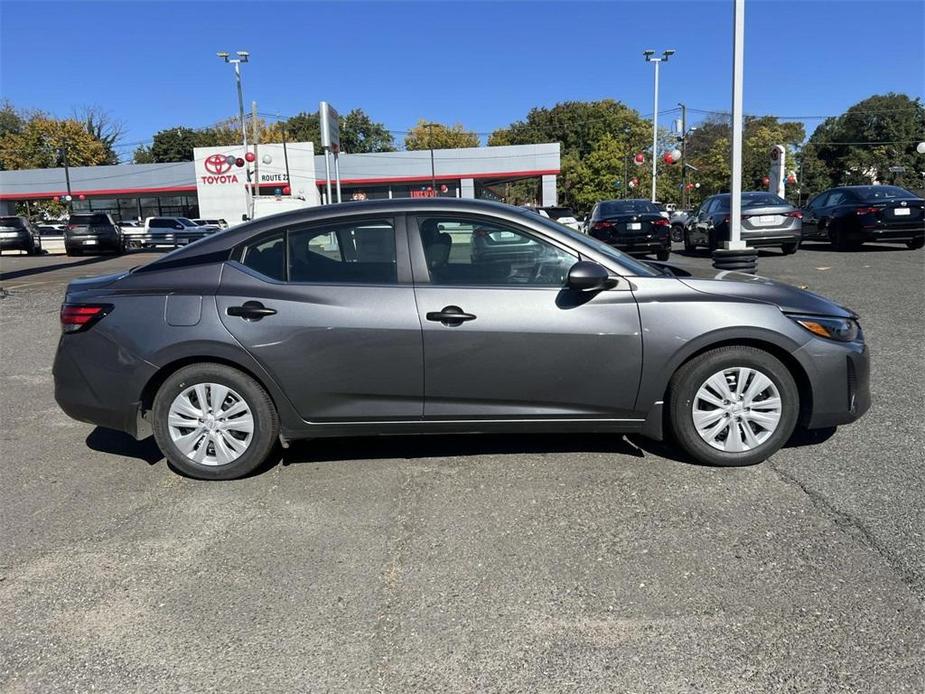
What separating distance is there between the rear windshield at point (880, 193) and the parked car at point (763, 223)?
1503 mm

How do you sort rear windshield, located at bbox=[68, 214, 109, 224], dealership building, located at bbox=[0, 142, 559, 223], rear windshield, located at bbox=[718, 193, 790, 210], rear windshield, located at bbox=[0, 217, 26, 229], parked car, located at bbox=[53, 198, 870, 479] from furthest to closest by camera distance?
dealership building, located at bbox=[0, 142, 559, 223]
rear windshield, located at bbox=[0, 217, 26, 229]
rear windshield, located at bbox=[68, 214, 109, 224]
rear windshield, located at bbox=[718, 193, 790, 210]
parked car, located at bbox=[53, 198, 870, 479]

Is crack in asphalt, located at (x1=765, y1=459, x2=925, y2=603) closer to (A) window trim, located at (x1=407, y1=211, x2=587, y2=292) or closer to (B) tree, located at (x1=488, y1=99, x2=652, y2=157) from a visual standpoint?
→ (A) window trim, located at (x1=407, y1=211, x2=587, y2=292)

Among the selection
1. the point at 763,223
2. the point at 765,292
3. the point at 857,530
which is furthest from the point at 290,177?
the point at 857,530

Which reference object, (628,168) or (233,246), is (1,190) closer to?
(628,168)

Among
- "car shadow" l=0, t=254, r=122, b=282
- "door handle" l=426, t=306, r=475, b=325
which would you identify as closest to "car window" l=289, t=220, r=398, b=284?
"door handle" l=426, t=306, r=475, b=325

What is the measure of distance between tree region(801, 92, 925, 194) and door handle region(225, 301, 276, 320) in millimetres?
83202

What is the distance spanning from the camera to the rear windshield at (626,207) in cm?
1662

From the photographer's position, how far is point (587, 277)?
12.6 feet

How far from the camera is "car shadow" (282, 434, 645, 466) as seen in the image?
447 centimetres

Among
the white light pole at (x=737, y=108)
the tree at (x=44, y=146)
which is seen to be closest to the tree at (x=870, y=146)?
the white light pole at (x=737, y=108)

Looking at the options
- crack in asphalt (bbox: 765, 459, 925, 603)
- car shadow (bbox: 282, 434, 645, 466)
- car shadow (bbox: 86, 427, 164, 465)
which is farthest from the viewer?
car shadow (bbox: 86, 427, 164, 465)

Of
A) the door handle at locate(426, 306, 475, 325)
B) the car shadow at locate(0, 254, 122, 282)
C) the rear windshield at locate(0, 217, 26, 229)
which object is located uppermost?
the rear windshield at locate(0, 217, 26, 229)

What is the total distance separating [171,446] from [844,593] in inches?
139

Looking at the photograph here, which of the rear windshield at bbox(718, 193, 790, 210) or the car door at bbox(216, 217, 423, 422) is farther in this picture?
the rear windshield at bbox(718, 193, 790, 210)
